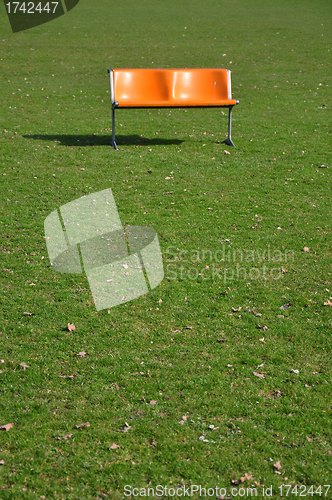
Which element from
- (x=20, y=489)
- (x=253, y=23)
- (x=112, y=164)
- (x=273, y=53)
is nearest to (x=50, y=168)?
(x=112, y=164)

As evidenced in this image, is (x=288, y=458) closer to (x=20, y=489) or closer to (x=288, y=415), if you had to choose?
(x=288, y=415)

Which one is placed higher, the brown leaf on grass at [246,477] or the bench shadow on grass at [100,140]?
the bench shadow on grass at [100,140]

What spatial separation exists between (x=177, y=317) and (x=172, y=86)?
6.68m

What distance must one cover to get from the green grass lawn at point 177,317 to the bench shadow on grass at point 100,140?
0.07m
